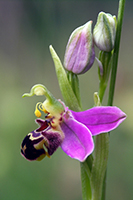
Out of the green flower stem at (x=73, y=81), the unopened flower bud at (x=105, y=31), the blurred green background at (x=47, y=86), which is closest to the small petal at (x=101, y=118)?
the green flower stem at (x=73, y=81)

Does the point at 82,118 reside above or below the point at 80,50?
below

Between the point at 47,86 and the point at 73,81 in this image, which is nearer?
the point at 73,81

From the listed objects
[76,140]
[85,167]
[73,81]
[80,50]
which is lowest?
[85,167]

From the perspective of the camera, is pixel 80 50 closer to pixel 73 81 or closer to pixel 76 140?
pixel 73 81

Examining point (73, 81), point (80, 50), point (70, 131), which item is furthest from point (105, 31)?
point (70, 131)

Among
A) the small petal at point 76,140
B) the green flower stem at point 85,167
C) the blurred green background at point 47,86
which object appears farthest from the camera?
the blurred green background at point 47,86

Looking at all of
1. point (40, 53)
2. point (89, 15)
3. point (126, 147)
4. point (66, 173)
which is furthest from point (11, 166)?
point (89, 15)

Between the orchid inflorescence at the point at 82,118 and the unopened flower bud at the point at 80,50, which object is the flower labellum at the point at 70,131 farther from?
the unopened flower bud at the point at 80,50
